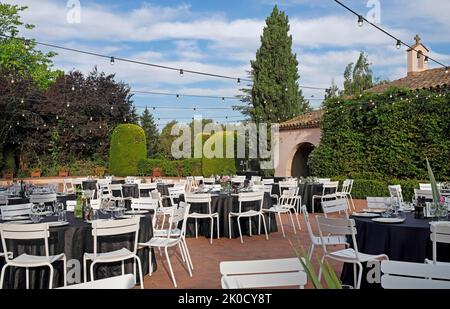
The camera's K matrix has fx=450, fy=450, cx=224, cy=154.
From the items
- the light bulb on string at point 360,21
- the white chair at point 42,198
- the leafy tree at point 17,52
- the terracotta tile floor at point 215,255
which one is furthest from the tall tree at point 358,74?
the white chair at point 42,198

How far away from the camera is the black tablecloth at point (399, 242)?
4.17 metres

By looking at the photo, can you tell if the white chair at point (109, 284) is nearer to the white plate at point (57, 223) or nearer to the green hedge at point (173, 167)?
the white plate at point (57, 223)

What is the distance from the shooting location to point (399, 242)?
4.27 meters

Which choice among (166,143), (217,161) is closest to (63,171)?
(217,161)

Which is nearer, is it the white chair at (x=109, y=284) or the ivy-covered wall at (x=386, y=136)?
the white chair at (x=109, y=284)

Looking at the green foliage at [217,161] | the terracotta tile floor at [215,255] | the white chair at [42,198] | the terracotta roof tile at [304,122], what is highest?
the terracotta roof tile at [304,122]

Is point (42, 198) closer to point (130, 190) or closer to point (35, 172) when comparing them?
point (130, 190)

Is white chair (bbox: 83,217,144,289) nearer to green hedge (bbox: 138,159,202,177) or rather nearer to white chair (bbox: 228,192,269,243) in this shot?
white chair (bbox: 228,192,269,243)

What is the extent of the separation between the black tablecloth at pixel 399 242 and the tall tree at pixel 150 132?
26.4 m

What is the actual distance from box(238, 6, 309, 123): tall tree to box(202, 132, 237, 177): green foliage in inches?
78.7

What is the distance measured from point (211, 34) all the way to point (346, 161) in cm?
594

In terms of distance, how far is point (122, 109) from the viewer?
26.6 meters

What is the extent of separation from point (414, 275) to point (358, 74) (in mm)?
35157
